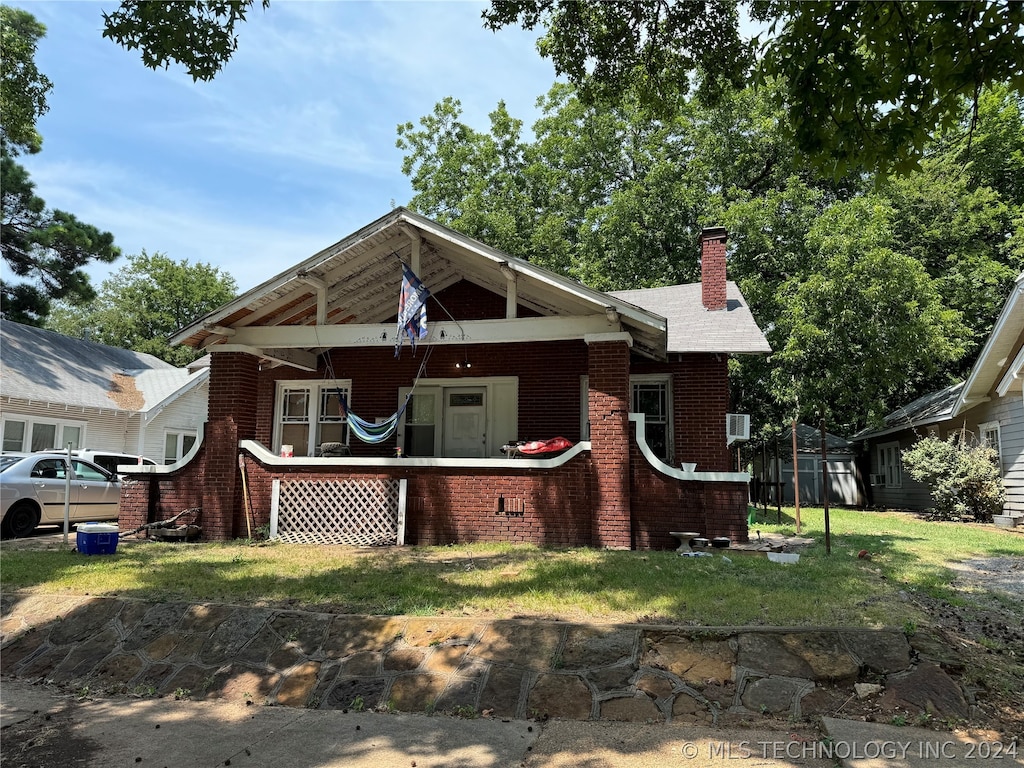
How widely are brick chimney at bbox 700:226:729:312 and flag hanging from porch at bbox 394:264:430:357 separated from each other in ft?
20.1

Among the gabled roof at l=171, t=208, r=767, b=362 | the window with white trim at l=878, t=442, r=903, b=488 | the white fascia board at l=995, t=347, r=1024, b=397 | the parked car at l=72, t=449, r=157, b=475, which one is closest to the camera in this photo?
the gabled roof at l=171, t=208, r=767, b=362

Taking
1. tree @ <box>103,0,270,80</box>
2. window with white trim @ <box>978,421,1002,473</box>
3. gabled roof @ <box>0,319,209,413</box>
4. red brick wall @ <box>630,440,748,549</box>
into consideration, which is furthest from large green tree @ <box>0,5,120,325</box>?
window with white trim @ <box>978,421,1002,473</box>

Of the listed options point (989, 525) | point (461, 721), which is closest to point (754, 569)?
point (461, 721)

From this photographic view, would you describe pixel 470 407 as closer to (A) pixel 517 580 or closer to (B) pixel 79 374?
(A) pixel 517 580

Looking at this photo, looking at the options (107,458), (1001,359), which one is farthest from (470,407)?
(1001,359)

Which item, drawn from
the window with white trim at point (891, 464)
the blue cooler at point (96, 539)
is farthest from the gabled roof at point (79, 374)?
the window with white trim at point (891, 464)

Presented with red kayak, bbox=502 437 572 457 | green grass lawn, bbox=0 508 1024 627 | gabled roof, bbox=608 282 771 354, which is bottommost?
green grass lawn, bbox=0 508 1024 627

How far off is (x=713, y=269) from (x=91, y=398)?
18953 millimetres

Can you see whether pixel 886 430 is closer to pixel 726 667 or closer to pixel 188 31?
pixel 726 667

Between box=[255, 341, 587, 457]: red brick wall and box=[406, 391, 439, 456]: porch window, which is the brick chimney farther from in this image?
box=[406, 391, 439, 456]: porch window

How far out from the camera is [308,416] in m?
14.8

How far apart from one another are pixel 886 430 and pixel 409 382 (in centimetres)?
1831

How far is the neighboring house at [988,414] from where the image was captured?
663 inches

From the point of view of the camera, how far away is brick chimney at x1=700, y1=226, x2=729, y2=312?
542 inches
